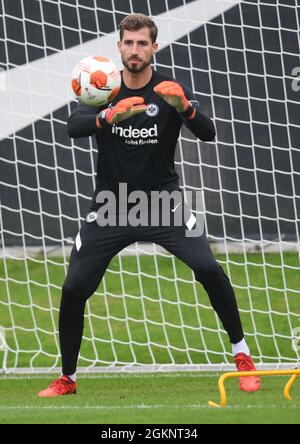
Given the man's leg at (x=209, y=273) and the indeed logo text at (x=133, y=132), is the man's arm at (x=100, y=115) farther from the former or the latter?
the man's leg at (x=209, y=273)

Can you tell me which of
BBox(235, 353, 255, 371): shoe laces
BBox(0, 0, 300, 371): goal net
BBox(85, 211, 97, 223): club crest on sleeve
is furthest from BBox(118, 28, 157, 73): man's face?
BBox(0, 0, 300, 371): goal net

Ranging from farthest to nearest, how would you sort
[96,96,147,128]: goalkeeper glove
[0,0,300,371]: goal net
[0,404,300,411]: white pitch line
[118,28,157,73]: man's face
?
[0,0,300,371]: goal net, [118,28,157,73]: man's face, [96,96,147,128]: goalkeeper glove, [0,404,300,411]: white pitch line

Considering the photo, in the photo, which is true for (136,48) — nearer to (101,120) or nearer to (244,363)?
(101,120)

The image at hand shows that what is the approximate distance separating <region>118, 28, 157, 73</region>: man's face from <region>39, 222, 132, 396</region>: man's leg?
99 centimetres

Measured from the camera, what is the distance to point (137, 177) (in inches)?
288

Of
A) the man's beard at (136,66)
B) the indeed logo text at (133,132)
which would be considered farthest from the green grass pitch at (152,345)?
the man's beard at (136,66)

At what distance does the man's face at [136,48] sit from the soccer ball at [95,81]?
10cm

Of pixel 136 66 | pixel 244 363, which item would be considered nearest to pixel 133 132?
pixel 136 66

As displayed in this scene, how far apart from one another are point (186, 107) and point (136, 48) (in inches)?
19.0

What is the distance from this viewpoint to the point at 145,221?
7379mm

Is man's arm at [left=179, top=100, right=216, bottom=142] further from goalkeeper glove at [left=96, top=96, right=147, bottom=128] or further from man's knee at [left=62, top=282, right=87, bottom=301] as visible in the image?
man's knee at [left=62, top=282, right=87, bottom=301]

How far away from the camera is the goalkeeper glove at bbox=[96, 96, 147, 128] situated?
6.89 m
